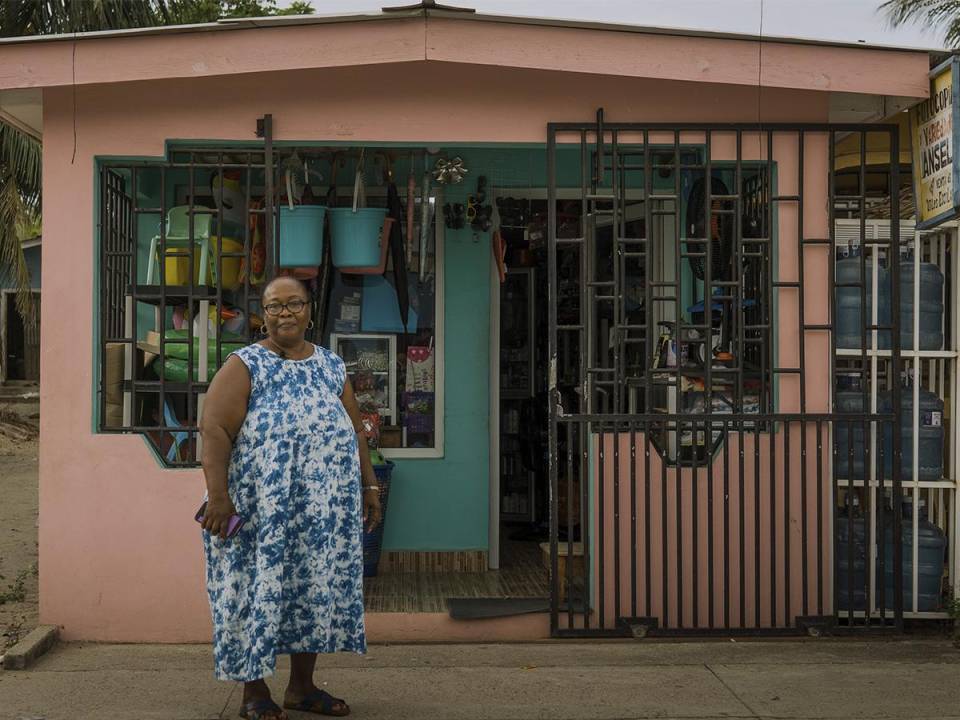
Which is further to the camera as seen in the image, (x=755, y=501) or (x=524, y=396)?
(x=524, y=396)

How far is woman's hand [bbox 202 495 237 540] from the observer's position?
169 inches

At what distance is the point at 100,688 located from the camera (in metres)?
5.13

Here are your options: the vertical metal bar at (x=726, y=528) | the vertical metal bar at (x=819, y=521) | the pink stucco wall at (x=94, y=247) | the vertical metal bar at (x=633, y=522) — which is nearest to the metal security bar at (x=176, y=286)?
the pink stucco wall at (x=94, y=247)

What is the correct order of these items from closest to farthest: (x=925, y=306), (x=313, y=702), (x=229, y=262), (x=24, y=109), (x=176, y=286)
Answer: (x=313, y=702) < (x=176, y=286) < (x=925, y=306) < (x=24, y=109) < (x=229, y=262)

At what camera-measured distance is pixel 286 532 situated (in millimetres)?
4426

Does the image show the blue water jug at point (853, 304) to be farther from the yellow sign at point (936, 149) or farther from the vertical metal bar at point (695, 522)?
the vertical metal bar at point (695, 522)

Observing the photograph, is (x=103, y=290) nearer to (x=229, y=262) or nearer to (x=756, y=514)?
(x=229, y=262)

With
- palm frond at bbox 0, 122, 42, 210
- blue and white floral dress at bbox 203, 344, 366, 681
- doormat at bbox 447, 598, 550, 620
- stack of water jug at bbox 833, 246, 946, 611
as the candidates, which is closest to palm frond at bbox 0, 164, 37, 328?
palm frond at bbox 0, 122, 42, 210

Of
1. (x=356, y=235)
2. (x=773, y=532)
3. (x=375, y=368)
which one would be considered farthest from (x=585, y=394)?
(x=375, y=368)

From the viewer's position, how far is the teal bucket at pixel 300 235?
251 inches

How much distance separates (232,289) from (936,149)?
4.05m

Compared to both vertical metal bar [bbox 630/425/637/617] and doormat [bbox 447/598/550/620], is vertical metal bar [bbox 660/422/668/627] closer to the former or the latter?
vertical metal bar [bbox 630/425/637/617]

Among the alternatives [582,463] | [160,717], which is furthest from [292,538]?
[582,463]

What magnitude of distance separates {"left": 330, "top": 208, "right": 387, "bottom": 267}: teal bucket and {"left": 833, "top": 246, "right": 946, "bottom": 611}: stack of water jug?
2.68 meters
